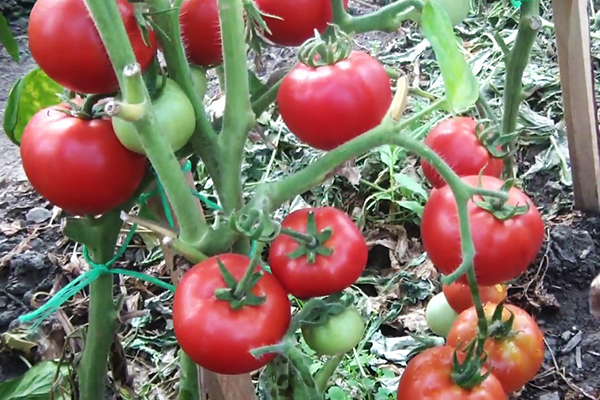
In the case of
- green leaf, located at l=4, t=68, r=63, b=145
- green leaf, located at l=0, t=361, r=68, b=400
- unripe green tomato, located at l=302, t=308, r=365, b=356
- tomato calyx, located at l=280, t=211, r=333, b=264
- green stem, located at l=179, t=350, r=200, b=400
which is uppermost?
green leaf, located at l=4, t=68, r=63, b=145

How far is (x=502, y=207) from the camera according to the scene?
63cm

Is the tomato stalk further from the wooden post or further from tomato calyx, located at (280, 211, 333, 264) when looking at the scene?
the wooden post

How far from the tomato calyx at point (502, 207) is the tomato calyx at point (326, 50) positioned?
0.17 m

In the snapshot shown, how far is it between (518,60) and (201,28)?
388mm

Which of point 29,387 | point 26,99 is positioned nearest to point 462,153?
point 26,99

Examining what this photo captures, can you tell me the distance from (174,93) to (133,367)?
0.93 metres

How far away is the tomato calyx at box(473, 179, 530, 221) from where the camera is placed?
624 mm

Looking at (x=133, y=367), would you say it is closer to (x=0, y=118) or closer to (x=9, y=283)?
(x=9, y=283)

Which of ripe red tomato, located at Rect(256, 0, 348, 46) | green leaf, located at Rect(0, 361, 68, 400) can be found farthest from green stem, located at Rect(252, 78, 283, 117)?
green leaf, located at Rect(0, 361, 68, 400)

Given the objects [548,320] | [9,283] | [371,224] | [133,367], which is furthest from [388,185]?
[9,283]

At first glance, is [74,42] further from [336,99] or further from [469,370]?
[469,370]

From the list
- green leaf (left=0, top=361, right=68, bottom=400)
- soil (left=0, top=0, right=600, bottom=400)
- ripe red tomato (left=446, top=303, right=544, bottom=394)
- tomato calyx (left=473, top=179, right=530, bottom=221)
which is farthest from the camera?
soil (left=0, top=0, right=600, bottom=400)

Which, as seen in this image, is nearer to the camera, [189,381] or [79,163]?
[79,163]

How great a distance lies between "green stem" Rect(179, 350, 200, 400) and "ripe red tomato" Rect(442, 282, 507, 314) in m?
0.31
